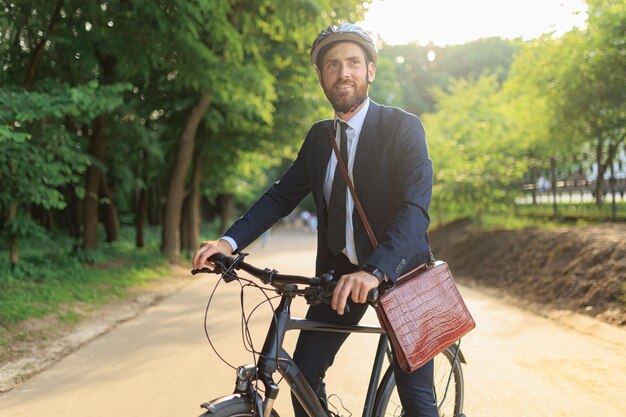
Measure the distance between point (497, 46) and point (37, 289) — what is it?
157 feet

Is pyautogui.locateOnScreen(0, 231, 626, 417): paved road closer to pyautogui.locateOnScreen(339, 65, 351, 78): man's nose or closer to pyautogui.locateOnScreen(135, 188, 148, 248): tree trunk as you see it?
pyautogui.locateOnScreen(339, 65, 351, 78): man's nose

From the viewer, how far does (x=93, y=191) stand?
13.9 metres

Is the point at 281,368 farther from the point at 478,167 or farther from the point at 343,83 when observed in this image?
the point at 478,167

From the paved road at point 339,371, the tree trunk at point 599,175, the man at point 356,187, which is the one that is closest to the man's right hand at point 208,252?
the man at point 356,187

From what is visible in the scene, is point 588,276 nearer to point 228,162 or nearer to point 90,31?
point 90,31

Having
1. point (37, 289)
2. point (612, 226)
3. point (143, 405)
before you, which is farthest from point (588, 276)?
point (37, 289)

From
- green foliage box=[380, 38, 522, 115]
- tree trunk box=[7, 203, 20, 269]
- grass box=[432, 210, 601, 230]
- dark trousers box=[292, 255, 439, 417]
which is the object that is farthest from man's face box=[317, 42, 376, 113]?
green foliage box=[380, 38, 522, 115]

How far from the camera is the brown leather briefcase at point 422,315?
2342 millimetres

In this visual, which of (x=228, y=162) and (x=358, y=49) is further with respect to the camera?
(x=228, y=162)

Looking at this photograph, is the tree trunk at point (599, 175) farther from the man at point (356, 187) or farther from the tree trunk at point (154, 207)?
the tree trunk at point (154, 207)

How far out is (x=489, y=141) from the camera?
14.5 metres

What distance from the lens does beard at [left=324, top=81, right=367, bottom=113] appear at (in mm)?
2561

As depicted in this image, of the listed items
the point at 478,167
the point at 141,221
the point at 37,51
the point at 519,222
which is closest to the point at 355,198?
the point at 37,51

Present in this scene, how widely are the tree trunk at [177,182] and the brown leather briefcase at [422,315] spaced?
11810mm
